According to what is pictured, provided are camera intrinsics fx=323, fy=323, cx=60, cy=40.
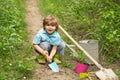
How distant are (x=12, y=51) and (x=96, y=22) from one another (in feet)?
7.09

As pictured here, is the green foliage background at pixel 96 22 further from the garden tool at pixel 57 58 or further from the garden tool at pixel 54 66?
the garden tool at pixel 54 66

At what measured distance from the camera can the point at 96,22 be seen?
698 cm

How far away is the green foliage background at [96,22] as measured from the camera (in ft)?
19.7

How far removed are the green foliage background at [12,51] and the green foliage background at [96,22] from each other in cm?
123

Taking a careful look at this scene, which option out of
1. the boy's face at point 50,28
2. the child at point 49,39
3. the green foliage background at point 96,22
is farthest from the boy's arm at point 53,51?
the green foliage background at point 96,22

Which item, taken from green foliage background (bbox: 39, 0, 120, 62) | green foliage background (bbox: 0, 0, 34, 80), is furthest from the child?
green foliage background (bbox: 39, 0, 120, 62)

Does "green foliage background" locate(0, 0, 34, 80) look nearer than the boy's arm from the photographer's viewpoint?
Yes

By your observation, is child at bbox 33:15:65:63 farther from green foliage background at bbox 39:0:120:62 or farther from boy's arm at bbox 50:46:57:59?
green foliage background at bbox 39:0:120:62

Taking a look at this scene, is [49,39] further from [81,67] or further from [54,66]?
[81,67]

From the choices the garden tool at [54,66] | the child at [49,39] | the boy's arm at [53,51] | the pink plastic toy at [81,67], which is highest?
the child at [49,39]

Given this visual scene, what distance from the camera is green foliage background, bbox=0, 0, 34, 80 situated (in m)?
4.95

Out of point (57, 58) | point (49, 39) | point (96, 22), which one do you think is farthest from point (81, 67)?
point (96, 22)

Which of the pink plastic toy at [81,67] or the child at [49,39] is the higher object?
the child at [49,39]

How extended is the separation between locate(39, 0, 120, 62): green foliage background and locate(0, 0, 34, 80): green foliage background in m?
1.23
